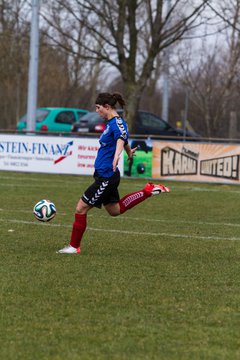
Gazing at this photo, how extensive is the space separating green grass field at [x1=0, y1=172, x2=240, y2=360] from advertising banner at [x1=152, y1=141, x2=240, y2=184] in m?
5.78

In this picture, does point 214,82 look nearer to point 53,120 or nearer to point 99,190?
point 53,120

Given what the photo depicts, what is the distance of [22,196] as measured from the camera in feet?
48.8

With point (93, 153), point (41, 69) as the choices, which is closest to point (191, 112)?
point (41, 69)

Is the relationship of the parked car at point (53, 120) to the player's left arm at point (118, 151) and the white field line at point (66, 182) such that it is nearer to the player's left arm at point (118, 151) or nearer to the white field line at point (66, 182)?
the white field line at point (66, 182)

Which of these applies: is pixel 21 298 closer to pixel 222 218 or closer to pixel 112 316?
pixel 112 316

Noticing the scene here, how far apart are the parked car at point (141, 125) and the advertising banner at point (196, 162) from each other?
7.41m

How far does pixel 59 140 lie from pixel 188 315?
13.7 meters

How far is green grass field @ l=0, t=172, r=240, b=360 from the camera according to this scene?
5.05 meters

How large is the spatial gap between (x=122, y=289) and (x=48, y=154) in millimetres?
12913

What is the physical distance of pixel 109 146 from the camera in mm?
8375

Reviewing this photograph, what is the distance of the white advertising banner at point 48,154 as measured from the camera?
1906 centimetres

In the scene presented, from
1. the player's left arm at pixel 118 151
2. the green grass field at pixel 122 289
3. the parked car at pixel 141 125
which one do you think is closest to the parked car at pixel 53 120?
the parked car at pixel 141 125

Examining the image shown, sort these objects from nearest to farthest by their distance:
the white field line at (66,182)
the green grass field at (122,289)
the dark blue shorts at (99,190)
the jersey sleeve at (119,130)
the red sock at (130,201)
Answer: the green grass field at (122,289)
the jersey sleeve at (119,130)
the dark blue shorts at (99,190)
the red sock at (130,201)
the white field line at (66,182)

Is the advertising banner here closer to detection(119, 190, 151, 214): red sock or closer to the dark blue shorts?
detection(119, 190, 151, 214): red sock
